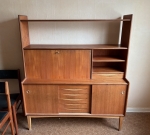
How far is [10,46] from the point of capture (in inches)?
84.2

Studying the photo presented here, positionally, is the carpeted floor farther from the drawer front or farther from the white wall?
A: the white wall

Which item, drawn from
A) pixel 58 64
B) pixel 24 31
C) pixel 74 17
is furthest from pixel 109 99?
pixel 24 31

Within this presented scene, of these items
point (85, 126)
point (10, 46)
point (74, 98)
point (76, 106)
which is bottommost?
point (85, 126)

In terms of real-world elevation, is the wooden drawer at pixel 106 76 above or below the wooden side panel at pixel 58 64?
below

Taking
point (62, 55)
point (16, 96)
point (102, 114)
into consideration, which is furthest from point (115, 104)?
point (16, 96)

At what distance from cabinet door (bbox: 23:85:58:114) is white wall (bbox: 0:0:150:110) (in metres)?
0.52

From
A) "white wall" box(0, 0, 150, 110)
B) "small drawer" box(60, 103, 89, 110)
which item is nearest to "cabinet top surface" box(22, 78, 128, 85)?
"small drawer" box(60, 103, 89, 110)

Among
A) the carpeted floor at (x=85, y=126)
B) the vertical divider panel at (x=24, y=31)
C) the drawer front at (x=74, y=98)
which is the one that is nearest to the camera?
the vertical divider panel at (x=24, y=31)

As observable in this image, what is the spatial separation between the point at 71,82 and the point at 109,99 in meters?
0.55

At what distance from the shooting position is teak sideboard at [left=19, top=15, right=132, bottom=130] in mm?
1868

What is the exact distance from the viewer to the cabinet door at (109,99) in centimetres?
187

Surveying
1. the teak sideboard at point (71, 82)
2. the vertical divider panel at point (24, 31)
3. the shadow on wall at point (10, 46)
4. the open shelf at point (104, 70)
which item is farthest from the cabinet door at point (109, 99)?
the shadow on wall at point (10, 46)

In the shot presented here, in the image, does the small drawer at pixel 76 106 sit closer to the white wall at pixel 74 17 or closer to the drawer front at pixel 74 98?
the drawer front at pixel 74 98

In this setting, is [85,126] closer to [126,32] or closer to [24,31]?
[126,32]
